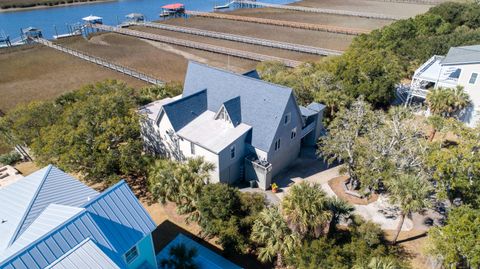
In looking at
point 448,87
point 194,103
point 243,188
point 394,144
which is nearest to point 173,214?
point 243,188

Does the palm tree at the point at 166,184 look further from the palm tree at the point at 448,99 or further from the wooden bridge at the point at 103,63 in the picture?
the wooden bridge at the point at 103,63

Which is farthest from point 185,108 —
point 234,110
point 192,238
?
point 192,238

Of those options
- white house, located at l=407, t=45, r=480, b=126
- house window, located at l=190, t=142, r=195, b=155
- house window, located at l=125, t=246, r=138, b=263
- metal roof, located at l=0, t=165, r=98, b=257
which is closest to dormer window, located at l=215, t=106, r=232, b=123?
house window, located at l=190, t=142, r=195, b=155

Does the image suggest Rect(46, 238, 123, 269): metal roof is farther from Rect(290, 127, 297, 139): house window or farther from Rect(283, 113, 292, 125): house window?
Rect(290, 127, 297, 139): house window

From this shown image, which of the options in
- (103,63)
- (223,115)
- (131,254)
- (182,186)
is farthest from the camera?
(103,63)

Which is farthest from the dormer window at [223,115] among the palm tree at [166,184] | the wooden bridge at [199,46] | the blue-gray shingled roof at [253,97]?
the wooden bridge at [199,46]

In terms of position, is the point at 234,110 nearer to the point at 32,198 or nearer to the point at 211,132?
the point at 211,132
